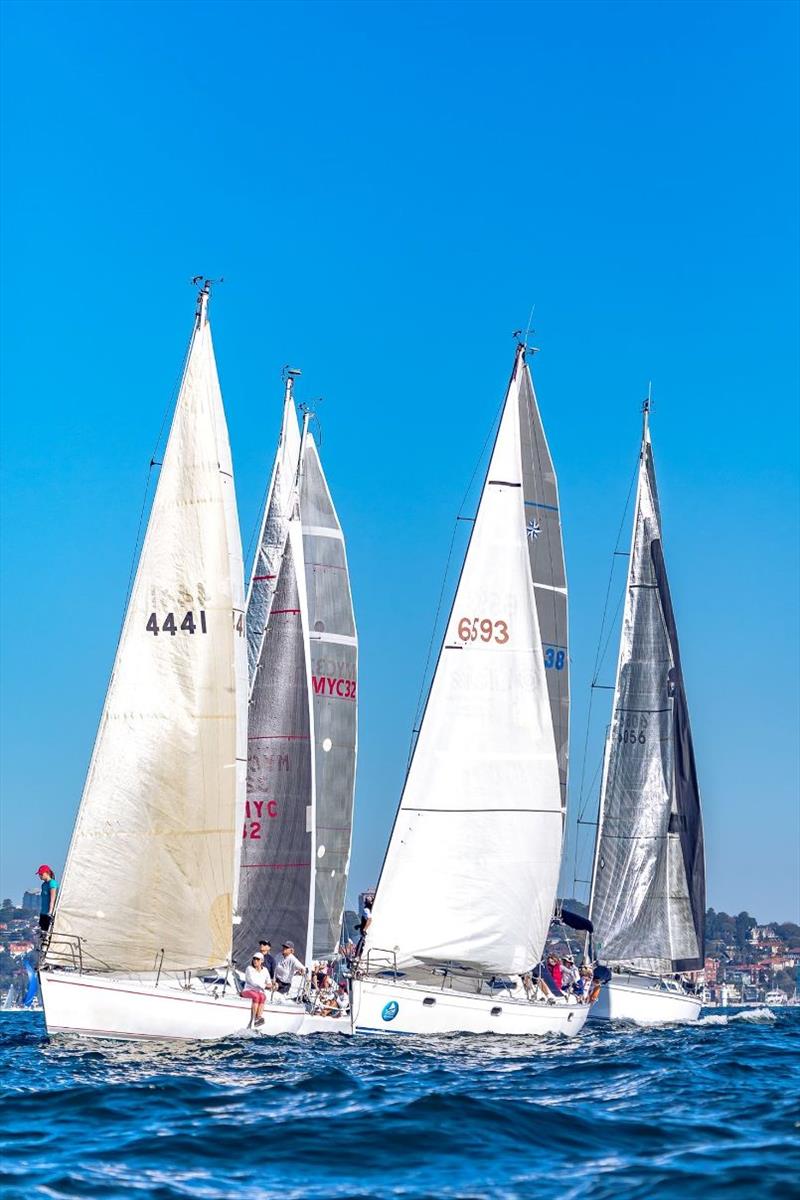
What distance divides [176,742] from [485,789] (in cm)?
633

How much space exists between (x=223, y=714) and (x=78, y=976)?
5109mm

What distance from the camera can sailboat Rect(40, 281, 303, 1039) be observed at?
2664 cm

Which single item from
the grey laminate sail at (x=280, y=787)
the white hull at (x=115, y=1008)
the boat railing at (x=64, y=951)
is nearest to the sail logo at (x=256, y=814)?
the grey laminate sail at (x=280, y=787)

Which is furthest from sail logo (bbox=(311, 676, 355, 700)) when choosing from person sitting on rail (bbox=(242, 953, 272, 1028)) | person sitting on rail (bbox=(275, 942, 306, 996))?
person sitting on rail (bbox=(242, 953, 272, 1028))

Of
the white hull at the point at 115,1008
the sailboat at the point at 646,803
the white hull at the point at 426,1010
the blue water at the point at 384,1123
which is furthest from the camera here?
the sailboat at the point at 646,803

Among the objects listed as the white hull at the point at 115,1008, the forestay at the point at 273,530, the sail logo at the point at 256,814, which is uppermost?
the forestay at the point at 273,530

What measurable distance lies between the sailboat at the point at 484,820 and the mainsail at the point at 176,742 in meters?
3.47

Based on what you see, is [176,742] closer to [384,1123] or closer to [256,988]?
[256,988]

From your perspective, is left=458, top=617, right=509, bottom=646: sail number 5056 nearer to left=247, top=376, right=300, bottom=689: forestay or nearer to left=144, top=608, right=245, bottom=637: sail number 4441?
left=144, top=608, right=245, bottom=637: sail number 4441

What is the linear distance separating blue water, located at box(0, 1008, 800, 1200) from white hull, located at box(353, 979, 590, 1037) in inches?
33.4

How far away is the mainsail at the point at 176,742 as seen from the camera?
27094mm

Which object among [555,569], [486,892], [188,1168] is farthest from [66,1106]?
[555,569]

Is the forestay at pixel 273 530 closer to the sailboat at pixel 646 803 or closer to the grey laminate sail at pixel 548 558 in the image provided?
the grey laminate sail at pixel 548 558

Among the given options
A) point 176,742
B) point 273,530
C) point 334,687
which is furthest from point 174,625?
point 334,687
